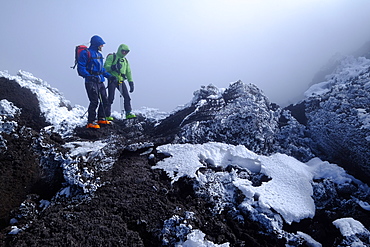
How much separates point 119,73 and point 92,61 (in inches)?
58.2

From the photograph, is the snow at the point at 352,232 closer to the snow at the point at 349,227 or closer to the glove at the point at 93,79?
the snow at the point at 349,227

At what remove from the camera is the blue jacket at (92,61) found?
25.1 feet

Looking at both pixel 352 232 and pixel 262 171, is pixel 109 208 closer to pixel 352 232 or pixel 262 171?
pixel 262 171

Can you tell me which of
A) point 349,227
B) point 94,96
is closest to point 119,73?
point 94,96

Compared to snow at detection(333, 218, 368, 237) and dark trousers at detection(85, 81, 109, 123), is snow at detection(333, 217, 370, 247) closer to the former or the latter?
snow at detection(333, 218, 368, 237)

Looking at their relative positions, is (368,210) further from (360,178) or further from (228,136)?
(228,136)

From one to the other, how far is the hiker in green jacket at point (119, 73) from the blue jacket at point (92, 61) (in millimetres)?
901

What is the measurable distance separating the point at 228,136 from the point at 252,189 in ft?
8.47

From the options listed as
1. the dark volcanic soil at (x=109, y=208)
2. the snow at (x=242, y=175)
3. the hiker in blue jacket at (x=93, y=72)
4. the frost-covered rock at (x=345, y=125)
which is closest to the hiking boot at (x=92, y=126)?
the hiker in blue jacket at (x=93, y=72)

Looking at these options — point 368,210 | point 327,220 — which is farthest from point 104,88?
point 368,210

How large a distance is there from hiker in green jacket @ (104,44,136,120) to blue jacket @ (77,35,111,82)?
90cm

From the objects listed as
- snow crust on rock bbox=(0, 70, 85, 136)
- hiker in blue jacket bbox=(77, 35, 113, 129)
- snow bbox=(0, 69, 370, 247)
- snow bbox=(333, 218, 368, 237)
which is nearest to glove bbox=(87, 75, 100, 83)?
hiker in blue jacket bbox=(77, 35, 113, 129)

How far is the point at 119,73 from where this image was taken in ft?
30.5

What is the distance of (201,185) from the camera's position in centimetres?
451
